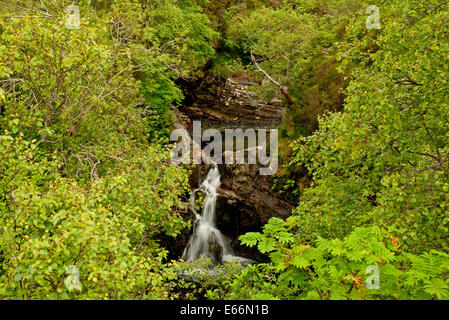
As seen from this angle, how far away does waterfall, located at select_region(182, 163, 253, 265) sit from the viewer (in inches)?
701

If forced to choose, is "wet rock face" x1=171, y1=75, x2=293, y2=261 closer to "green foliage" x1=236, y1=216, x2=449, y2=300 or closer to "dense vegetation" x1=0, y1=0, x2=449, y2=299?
"dense vegetation" x1=0, y1=0, x2=449, y2=299

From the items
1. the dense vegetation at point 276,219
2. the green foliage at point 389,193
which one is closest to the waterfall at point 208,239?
the dense vegetation at point 276,219

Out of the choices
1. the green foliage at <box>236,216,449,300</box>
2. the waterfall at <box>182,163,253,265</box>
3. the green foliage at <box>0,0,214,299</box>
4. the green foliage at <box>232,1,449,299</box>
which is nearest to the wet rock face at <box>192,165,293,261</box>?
the waterfall at <box>182,163,253,265</box>

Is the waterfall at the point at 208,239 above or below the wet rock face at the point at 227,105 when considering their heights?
below

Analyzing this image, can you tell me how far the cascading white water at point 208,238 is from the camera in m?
17.8

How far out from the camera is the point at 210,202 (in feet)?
60.8

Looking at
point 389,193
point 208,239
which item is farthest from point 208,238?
point 389,193

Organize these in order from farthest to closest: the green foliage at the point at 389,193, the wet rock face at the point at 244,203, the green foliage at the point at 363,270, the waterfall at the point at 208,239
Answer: the waterfall at the point at 208,239 → the wet rock face at the point at 244,203 → the green foliage at the point at 389,193 → the green foliage at the point at 363,270

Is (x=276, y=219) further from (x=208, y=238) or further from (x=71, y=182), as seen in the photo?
(x=208, y=238)

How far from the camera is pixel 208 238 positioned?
18.2 meters

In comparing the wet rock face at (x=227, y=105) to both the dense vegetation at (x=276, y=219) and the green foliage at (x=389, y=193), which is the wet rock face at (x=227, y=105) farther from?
the green foliage at (x=389, y=193)
